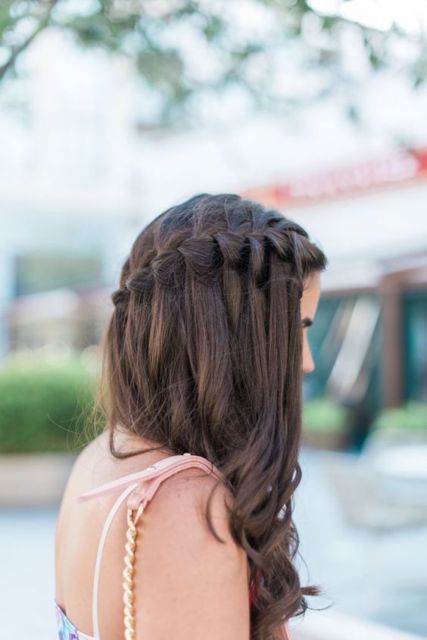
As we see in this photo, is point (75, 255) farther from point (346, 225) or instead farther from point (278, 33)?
point (278, 33)

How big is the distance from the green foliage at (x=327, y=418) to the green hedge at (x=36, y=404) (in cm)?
470

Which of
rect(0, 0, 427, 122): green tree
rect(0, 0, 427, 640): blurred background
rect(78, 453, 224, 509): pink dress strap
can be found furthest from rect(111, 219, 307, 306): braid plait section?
rect(0, 0, 427, 122): green tree

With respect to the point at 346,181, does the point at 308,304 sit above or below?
below

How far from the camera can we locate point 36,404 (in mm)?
9180

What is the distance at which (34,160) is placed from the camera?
68.8 ft

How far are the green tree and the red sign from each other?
326 inches

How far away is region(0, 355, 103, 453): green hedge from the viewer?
9078 mm

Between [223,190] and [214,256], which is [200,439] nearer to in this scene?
[214,256]

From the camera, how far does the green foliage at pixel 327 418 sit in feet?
43.7

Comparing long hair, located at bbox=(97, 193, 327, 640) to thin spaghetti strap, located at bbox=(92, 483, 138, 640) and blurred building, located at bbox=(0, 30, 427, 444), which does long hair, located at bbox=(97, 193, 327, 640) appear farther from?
blurred building, located at bbox=(0, 30, 427, 444)

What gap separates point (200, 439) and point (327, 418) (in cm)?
1223

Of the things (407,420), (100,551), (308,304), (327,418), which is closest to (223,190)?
(327,418)

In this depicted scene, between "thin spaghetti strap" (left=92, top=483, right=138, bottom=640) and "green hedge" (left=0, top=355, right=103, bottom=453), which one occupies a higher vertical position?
"thin spaghetti strap" (left=92, top=483, right=138, bottom=640)

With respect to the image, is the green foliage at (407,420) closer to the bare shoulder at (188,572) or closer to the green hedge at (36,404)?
the green hedge at (36,404)
